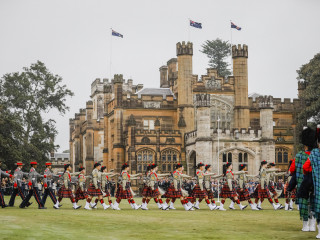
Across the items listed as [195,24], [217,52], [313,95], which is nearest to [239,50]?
[195,24]

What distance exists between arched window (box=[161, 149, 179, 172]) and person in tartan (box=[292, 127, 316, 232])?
3817 cm

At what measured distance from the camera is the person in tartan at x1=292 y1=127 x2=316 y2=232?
12939 millimetres

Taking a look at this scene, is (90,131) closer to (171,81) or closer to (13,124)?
(171,81)

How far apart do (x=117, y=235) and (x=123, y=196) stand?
10.8 metres

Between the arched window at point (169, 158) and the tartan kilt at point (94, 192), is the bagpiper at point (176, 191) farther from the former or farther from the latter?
the arched window at point (169, 158)

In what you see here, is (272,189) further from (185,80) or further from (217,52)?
(217,52)

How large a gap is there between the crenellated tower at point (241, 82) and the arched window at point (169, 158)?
7536 mm

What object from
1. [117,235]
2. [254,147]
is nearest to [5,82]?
[254,147]

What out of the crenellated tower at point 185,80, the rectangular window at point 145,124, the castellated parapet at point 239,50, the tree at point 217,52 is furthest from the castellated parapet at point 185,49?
the tree at point 217,52

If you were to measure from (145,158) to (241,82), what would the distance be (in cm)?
1234

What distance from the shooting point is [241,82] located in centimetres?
5709

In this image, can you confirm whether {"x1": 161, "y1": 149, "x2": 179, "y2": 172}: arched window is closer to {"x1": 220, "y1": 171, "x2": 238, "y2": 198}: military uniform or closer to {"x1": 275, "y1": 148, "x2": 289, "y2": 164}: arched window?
{"x1": 275, "y1": 148, "x2": 289, "y2": 164}: arched window

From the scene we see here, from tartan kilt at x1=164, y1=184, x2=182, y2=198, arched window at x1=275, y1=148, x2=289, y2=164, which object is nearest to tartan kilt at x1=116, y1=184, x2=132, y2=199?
tartan kilt at x1=164, y1=184, x2=182, y2=198

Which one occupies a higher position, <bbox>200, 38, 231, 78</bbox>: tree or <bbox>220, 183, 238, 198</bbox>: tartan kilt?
<bbox>200, 38, 231, 78</bbox>: tree
